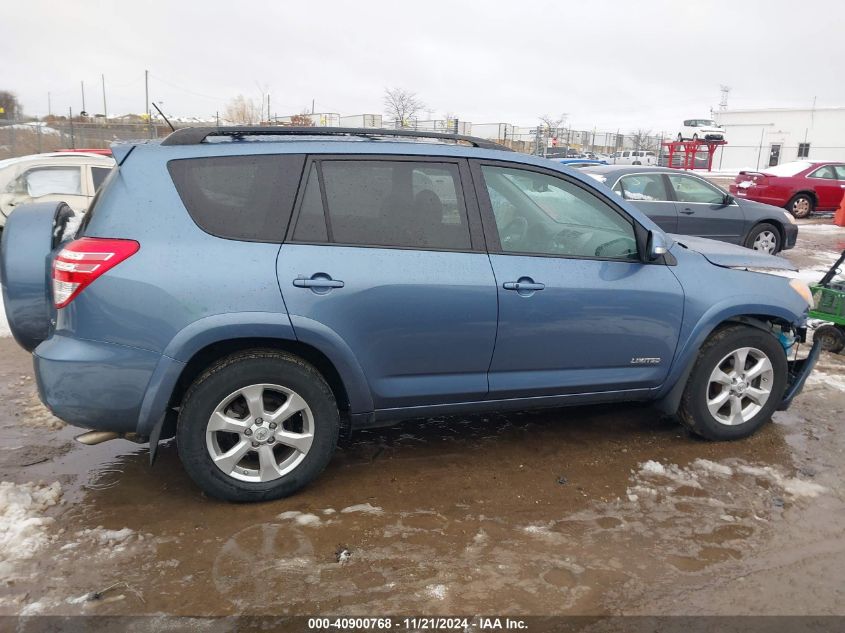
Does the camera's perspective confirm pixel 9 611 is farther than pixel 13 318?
No

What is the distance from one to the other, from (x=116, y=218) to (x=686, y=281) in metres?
3.13

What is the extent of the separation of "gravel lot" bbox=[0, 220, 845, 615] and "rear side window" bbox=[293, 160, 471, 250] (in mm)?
1340

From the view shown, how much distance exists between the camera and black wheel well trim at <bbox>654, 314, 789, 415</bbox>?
13.1 ft

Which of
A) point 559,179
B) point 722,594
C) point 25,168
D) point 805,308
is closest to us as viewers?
point 722,594

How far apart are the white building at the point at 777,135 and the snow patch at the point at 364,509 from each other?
54.4m

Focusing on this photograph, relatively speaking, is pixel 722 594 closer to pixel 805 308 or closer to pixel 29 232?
pixel 805 308

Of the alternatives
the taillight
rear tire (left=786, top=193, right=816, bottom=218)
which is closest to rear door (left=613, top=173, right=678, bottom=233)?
the taillight

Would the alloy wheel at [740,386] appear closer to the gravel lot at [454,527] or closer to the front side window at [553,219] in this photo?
the gravel lot at [454,527]

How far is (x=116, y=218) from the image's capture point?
3.09 meters

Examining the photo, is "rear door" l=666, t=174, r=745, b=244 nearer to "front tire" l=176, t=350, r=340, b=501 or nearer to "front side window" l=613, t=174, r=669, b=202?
"front side window" l=613, t=174, r=669, b=202

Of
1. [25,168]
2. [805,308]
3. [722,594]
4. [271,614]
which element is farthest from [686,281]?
Result: [25,168]

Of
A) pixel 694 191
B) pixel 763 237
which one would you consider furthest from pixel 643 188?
pixel 763 237

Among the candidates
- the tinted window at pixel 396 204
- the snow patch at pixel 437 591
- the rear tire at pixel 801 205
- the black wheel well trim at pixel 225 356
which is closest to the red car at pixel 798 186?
the rear tire at pixel 801 205

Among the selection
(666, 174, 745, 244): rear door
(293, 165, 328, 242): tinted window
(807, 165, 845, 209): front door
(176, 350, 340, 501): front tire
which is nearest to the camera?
(176, 350, 340, 501): front tire
